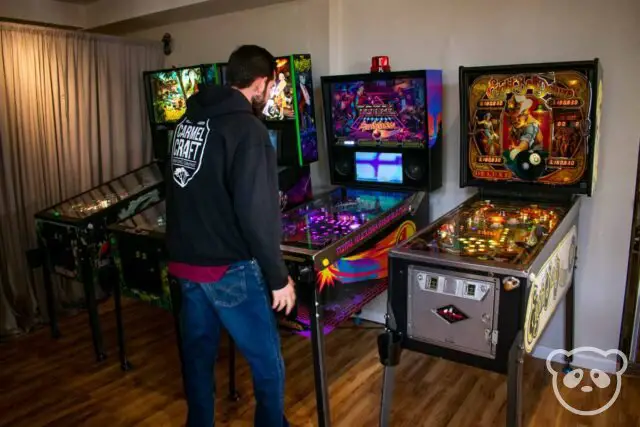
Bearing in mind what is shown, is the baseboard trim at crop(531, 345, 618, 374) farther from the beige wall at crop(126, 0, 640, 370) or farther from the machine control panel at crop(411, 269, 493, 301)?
the machine control panel at crop(411, 269, 493, 301)

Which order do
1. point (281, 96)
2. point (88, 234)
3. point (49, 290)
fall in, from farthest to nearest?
point (49, 290) < point (281, 96) < point (88, 234)

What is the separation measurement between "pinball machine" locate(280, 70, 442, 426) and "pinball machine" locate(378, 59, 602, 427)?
248 millimetres

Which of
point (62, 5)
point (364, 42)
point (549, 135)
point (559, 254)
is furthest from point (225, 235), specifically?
point (62, 5)

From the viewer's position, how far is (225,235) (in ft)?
5.32

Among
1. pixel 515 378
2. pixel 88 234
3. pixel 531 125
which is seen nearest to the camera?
pixel 515 378

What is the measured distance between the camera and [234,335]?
5.73 ft

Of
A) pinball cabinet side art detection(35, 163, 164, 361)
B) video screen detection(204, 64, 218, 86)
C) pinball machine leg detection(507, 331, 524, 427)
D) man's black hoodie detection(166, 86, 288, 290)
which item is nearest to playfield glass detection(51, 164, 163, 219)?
pinball cabinet side art detection(35, 163, 164, 361)

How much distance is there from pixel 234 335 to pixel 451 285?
72 cm

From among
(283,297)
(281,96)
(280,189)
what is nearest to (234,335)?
(283,297)

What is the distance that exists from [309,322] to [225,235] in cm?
55

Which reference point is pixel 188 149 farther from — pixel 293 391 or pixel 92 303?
pixel 92 303

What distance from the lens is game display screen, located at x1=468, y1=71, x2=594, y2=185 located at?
6.86ft

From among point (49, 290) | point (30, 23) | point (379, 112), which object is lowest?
point (49, 290)

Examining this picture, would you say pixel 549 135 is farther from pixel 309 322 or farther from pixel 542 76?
pixel 309 322
